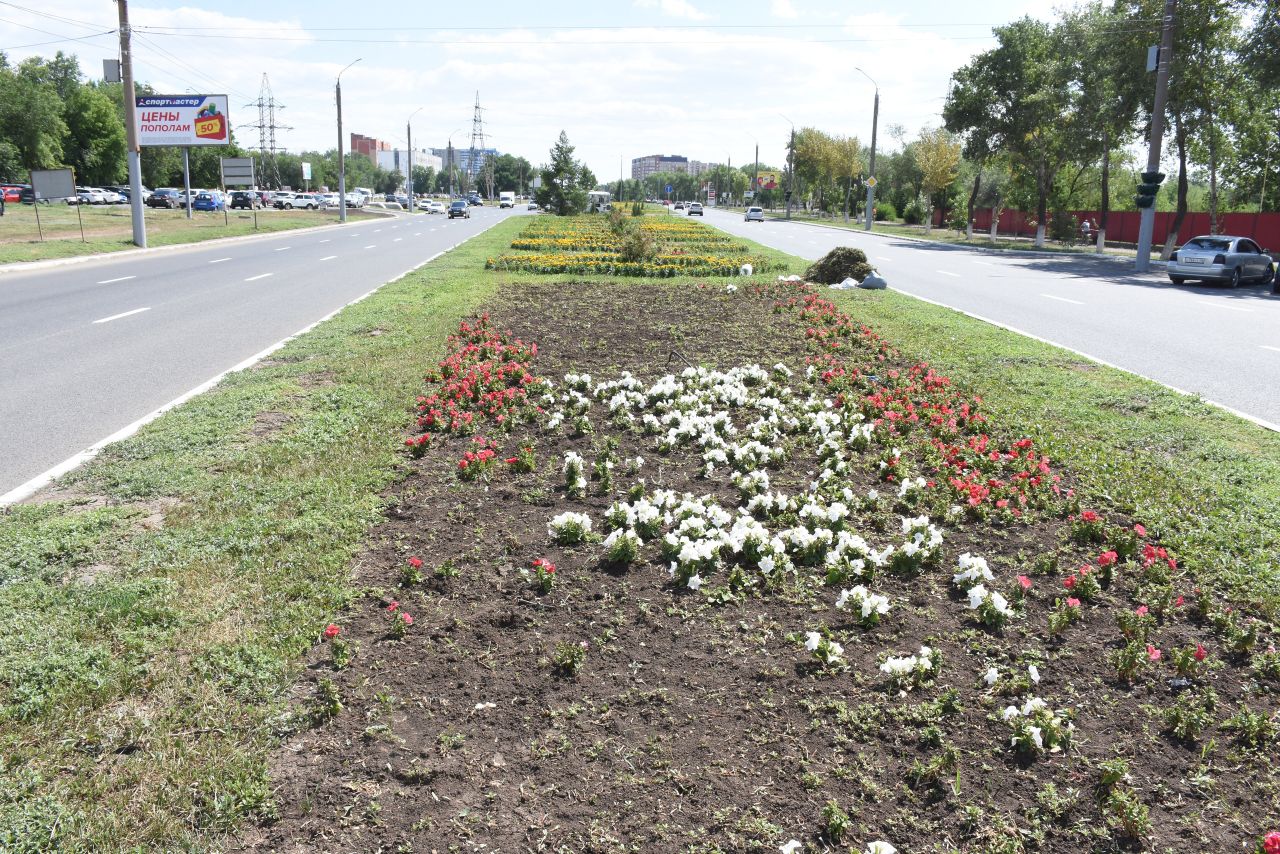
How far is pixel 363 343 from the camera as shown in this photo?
37.7ft

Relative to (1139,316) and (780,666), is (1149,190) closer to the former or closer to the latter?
(1139,316)

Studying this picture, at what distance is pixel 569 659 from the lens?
389cm

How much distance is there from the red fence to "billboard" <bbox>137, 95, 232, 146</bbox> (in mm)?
45612

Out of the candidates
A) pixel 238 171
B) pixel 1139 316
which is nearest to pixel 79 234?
pixel 238 171

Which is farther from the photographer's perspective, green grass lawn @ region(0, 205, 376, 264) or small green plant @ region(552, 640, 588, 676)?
green grass lawn @ region(0, 205, 376, 264)

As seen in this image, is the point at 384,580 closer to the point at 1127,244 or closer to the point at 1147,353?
the point at 1147,353

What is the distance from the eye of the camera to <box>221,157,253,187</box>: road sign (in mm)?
46031

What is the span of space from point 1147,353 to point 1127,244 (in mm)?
42556

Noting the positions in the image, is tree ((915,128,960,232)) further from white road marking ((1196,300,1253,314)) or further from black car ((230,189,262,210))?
black car ((230,189,262,210))

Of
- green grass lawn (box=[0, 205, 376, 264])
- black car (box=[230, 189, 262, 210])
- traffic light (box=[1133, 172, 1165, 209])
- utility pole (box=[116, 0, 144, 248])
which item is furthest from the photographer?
black car (box=[230, 189, 262, 210])

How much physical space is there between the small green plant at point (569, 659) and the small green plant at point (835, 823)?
1.29 meters

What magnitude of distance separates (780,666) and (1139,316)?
47.5ft

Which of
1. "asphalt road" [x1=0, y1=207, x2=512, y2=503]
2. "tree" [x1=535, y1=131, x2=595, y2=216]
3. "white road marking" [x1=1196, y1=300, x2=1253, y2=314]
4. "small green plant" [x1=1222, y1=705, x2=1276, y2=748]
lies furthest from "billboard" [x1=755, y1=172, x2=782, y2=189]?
"small green plant" [x1=1222, y1=705, x2=1276, y2=748]

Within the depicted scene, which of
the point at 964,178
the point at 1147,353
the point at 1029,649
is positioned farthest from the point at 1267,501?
the point at 964,178
